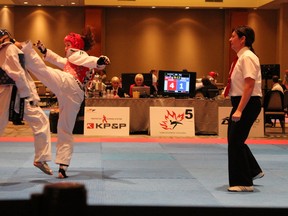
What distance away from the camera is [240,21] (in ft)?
78.0

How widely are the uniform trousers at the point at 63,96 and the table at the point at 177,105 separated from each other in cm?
539

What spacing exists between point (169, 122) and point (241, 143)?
6.04 m

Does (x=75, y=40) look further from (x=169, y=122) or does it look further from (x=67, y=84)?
(x=169, y=122)

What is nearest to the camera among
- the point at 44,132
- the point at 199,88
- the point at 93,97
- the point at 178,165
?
the point at 44,132

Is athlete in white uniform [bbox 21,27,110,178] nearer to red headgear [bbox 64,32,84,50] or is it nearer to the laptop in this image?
red headgear [bbox 64,32,84,50]

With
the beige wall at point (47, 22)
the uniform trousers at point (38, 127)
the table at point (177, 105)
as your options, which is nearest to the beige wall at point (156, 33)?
the beige wall at point (47, 22)

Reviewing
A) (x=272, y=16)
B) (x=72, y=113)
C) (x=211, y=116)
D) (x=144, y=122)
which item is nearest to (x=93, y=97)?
(x=144, y=122)

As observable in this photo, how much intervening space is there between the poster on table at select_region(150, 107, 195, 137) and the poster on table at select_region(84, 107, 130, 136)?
59cm

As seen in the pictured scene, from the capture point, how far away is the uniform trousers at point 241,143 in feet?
18.2

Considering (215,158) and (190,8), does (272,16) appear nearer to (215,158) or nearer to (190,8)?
(190,8)

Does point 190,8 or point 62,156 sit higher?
point 190,8

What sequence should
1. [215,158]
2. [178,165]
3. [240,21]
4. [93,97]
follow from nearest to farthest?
[178,165]
[215,158]
[93,97]
[240,21]

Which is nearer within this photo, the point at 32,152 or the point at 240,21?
the point at 32,152

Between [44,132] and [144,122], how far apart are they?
602 cm
